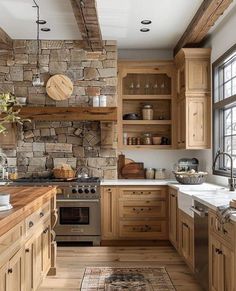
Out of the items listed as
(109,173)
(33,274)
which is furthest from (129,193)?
(33,274)

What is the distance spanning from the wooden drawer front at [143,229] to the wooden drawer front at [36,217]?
1829 mm

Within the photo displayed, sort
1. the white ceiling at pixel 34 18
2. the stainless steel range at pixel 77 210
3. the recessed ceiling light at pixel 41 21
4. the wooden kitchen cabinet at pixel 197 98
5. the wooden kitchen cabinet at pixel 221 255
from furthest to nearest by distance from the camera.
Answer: the wooden kitchen cabinet at pixel 197 98 → the stainless steel range at pixel 77 210 → the recessed ceiling light at pixel 41 21 → the white ceiling at pixel 34 18 → the wooden kitchen cabinet at pixel 221 255

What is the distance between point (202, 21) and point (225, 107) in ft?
3.88

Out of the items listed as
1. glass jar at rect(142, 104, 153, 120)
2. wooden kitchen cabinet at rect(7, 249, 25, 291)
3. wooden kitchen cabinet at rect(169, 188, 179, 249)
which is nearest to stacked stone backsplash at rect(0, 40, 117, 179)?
glass jar at rect(142, 104, 153, 120)

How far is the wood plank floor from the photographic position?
4004 mm

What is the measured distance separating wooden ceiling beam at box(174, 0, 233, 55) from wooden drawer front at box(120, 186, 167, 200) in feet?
6.99

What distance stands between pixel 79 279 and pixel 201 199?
1601 mm

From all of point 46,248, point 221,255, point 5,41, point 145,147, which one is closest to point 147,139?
point 145,147

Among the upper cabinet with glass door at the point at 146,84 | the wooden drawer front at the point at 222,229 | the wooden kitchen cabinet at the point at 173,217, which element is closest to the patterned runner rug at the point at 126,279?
Answer: the wooden kitchen cabinet at the point at 173,217

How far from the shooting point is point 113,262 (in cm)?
478

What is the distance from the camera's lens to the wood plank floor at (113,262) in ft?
13.1

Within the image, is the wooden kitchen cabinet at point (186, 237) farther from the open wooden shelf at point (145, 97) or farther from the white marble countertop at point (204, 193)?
the open wooden shelf at point (145, 97)

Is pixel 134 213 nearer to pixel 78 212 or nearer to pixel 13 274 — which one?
pixel 78 212

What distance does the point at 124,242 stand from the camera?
5.62m
